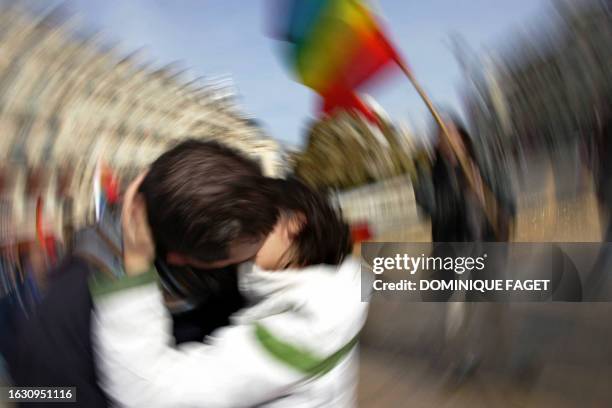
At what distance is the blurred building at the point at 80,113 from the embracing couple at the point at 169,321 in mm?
1262

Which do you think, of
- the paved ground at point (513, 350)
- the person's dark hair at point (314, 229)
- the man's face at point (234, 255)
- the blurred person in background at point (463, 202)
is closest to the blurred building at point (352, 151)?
the blurred person in background at point (463, 202)

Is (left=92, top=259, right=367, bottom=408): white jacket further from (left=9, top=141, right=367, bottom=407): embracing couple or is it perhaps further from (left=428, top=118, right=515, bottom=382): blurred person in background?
A: (left=428, top=118, right=515, bottom=382): blurred person in background

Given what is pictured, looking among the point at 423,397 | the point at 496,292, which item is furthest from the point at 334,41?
the point at 423,397

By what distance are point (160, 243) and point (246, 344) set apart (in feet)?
0.51

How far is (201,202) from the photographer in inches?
22.8

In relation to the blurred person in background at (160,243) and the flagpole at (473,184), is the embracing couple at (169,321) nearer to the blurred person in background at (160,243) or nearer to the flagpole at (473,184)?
the blurred person in background at (160,243)

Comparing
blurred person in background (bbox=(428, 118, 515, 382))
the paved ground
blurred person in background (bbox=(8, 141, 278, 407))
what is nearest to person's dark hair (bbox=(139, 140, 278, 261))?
blurred person in background (bbox=(8, 141, 278, 407))

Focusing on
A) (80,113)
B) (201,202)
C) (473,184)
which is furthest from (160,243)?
(80,113)

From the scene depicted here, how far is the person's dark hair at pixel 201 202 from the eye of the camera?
581 millimetres

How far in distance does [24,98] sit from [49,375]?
201 centimetres

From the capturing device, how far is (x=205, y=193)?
58 cm

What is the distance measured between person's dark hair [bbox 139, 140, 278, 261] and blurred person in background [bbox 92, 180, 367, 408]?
4 cm

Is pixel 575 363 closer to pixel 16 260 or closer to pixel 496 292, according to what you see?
pixel 496 292

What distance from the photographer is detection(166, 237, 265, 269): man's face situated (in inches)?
24.3
